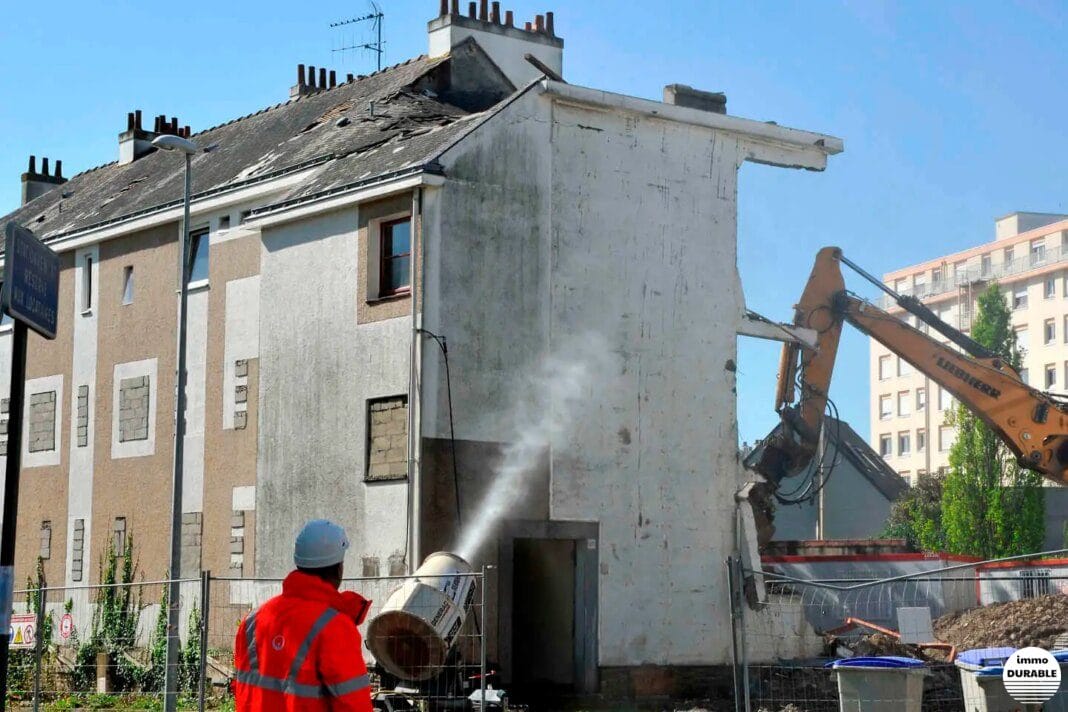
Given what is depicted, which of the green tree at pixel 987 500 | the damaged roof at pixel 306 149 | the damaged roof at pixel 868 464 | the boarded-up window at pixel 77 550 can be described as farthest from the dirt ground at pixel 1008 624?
the green tree at pixel 987 500

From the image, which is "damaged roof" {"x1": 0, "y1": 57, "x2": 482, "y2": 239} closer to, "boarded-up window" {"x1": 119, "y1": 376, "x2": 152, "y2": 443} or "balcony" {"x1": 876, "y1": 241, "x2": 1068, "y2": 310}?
"boarded-up window" {"x1": 119, "y1": 376, "x2": 152, "y2": 443}

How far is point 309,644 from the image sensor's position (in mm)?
6102

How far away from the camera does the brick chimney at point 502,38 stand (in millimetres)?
28547

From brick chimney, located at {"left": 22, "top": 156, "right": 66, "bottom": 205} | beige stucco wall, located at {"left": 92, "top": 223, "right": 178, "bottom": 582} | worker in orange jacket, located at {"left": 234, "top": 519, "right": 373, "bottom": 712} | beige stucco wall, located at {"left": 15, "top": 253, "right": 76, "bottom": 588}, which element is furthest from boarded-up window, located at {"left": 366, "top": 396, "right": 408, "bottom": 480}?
A: brick chimney, located at {"left": 22, "top": 156, "right": 66, "bottom": 205}

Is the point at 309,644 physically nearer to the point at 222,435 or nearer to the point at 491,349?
the point at 491,349

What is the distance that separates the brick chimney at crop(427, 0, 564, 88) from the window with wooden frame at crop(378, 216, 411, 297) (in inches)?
236

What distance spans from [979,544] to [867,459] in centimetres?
618

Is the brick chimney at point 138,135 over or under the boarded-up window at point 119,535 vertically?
over

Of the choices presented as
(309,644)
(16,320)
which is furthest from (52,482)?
(309,644)

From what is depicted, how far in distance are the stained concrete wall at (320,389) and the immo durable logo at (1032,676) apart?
1094 cm

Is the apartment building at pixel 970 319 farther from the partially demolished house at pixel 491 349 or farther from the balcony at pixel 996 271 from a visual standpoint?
the partially demolished house at pixel 491 349

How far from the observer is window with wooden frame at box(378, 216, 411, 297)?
23.6 meters

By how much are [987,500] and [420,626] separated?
5532 centimetres

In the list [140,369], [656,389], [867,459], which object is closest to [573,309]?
[656,389]
